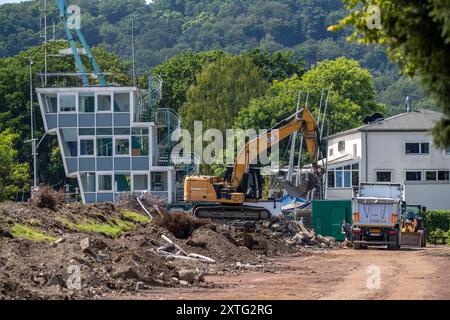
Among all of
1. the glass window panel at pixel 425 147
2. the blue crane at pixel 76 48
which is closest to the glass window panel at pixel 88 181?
the blue crane at pixel 76 48

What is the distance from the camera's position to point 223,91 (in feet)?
343

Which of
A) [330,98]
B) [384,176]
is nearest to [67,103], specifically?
[384,176]

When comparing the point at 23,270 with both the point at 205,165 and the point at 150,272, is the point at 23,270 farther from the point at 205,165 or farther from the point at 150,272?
the point at 205,165

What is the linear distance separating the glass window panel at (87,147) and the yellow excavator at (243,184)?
18.6 m

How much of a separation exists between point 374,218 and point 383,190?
6.19ft

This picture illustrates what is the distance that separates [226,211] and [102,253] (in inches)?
1123

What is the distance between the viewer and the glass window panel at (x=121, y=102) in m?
77.8

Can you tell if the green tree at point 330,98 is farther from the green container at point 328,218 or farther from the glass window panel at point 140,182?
the green container at point 328,218

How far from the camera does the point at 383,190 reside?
5534cm

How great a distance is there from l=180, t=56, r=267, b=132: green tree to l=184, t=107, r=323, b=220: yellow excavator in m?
41.8

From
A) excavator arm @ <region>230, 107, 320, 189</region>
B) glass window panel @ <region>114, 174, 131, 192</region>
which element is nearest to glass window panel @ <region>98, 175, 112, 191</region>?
glass window panel @ <region>114, 174, 131, 192</region>

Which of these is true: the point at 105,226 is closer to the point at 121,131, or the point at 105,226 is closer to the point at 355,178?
the point at 121,131

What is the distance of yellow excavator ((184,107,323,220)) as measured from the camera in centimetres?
5838

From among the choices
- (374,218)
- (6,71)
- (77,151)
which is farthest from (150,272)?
(6,71)
